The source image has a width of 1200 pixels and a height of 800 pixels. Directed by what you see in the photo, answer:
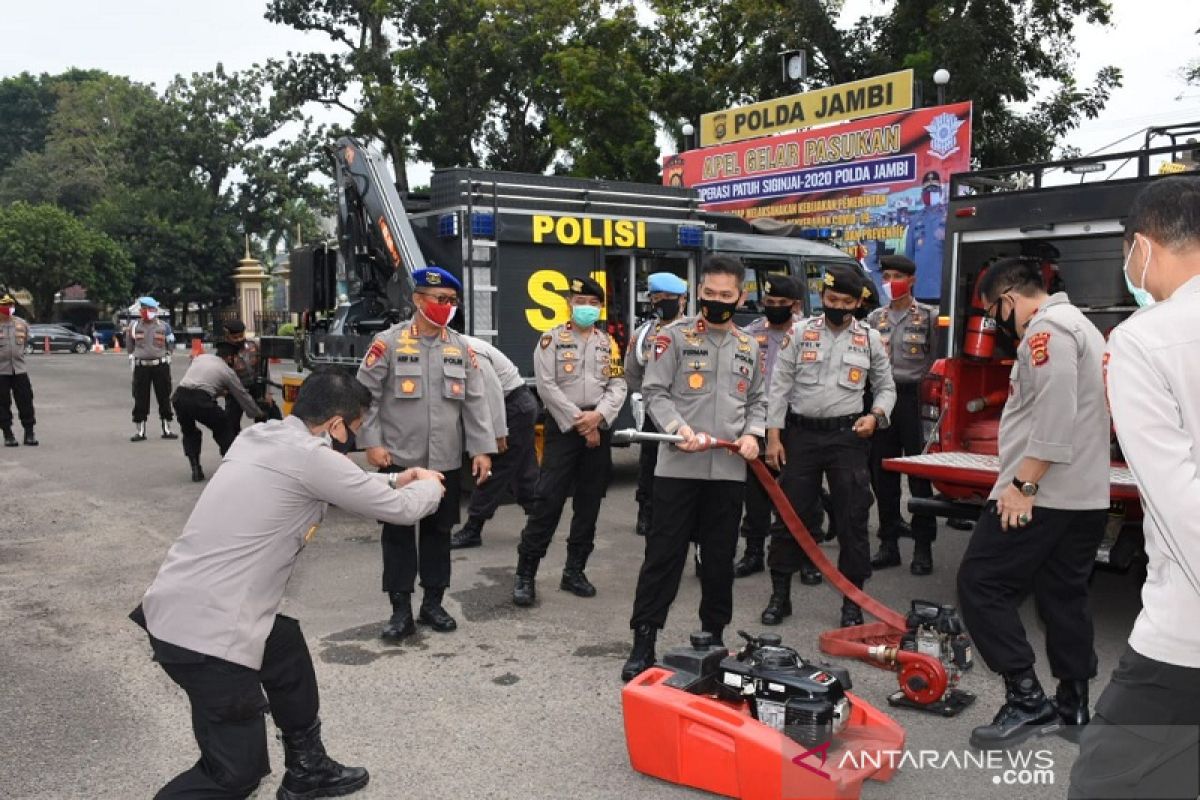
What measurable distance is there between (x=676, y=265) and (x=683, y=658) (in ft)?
20.7

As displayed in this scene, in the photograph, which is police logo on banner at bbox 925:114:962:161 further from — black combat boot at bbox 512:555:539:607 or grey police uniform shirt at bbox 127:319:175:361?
black combat boot at bbox 512:555:539:607

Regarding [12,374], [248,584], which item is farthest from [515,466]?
[12,374]

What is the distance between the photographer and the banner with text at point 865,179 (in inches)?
649

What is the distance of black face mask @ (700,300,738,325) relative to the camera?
14.9ft

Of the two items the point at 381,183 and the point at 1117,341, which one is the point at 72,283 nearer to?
the point at 381,183

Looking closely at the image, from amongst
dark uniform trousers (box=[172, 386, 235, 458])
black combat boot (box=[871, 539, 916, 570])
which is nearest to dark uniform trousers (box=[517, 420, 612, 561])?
black combat boot (box=[871, 539, 916, 570])

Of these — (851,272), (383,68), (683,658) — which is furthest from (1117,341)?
(383,68)

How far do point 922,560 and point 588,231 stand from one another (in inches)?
162

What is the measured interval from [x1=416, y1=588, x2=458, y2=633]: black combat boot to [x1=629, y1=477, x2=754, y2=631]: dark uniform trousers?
1.26m

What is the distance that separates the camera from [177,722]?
421 cm

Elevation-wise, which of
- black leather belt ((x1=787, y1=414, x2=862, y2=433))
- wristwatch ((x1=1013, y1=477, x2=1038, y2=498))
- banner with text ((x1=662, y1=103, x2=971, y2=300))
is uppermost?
banner with text ((x1=662, y1=103, x2=971, y2=300))

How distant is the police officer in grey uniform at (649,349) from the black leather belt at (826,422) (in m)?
0.84

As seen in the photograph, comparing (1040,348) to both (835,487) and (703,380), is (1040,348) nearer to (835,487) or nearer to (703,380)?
(703,380)

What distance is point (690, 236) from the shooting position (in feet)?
30.9
